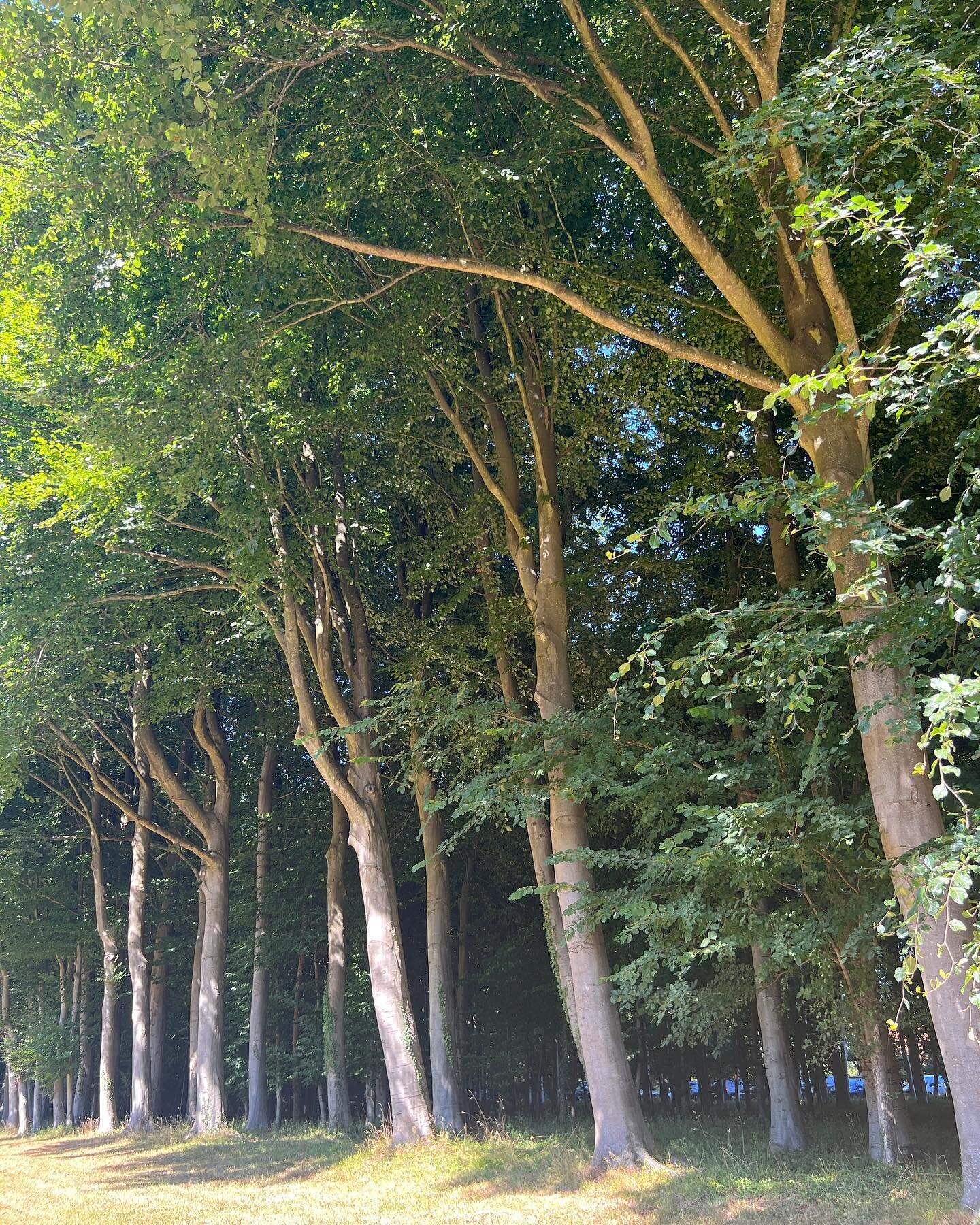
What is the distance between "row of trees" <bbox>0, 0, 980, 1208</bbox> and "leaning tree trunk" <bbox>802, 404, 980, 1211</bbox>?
44mm

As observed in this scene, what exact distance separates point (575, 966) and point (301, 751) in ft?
53.2

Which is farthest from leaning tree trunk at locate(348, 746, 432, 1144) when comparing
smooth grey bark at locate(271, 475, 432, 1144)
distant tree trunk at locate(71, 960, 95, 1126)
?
distant tree trunk at locate(71, 960, 95, 1126)

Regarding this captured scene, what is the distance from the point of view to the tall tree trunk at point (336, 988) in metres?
20.3

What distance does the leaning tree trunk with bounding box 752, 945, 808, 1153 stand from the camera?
13.5m

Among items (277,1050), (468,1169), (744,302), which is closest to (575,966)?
(468,1169)

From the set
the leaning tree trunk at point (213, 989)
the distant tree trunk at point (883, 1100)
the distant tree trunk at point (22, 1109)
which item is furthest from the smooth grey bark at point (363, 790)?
the distant tree trunk at point (22, 1109)

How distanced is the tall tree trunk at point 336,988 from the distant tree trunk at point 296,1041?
23.2 feet

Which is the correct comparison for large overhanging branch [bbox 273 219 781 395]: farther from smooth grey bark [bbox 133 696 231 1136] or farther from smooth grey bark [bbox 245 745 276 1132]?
smooth grey bark [bbox 245 745 276 1132]

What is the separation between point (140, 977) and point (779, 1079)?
1567 cm

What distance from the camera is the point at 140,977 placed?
23672 millimetres

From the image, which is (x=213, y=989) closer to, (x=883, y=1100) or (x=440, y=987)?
(x=440, y=987)

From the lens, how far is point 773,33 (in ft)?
25.1

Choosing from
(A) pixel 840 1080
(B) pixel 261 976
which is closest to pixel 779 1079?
(A) pixel 840 1080

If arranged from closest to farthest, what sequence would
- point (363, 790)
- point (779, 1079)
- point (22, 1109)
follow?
point (779, 1079) < point (363, 790) < point (22, 1109)
